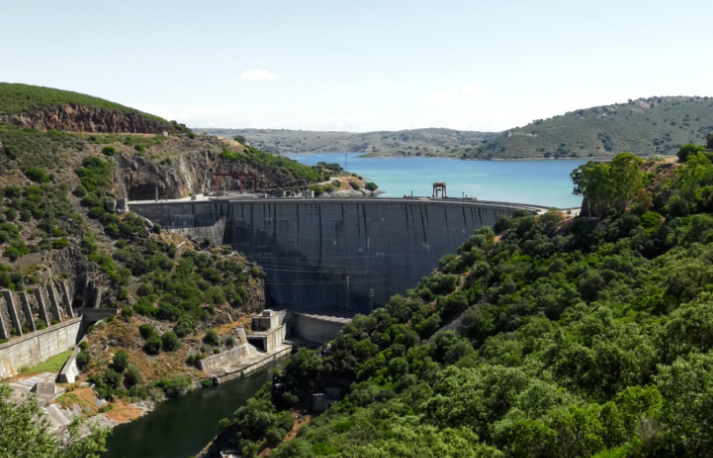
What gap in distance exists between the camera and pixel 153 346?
5528 centimetres

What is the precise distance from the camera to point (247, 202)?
71.8m

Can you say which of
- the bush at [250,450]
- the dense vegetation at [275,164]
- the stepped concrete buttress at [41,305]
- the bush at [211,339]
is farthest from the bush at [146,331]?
the dense vegetation at [275,164]

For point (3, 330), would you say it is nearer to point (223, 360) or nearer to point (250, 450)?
point (223, 360)

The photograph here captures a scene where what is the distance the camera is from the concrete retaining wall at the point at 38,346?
49156mm

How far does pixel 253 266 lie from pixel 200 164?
774 inches

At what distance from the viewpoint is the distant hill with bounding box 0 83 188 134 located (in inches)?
3332

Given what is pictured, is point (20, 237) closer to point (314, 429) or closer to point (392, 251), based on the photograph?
point (392, 251)

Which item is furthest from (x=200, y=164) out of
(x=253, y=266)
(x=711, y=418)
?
(x=711, y=418)

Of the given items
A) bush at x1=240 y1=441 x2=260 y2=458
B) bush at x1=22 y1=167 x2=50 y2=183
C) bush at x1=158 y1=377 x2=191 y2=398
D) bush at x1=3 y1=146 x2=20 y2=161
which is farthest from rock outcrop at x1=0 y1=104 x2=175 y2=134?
bush at x1=240 y1=441 x2=260 y2=458

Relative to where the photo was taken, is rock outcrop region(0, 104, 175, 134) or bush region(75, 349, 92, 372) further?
rock outcrop region(0, 104, 175, 134)

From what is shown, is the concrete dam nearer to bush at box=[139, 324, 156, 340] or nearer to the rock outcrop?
bush at box=[139, 324, 156, 340]

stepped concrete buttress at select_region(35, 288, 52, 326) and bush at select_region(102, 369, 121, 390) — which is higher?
stepped concrete buttress at select_region(35, 288, 52, 326)

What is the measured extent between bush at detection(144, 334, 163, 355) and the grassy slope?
40.5 meters

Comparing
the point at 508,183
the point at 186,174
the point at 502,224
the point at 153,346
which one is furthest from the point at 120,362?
the point at 508,183
